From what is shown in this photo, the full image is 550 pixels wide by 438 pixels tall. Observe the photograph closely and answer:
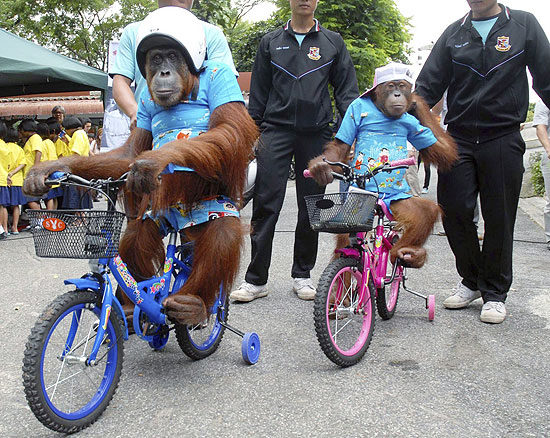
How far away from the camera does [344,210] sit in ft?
10.8

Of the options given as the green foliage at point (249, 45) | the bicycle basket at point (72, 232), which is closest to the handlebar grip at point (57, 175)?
the bicycle basket at point (72, 232)

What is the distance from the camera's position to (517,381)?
3.14 m

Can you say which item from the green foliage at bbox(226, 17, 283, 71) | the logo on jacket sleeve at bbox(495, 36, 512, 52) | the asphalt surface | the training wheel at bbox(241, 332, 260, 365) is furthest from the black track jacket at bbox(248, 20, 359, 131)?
the green foliage at bbox(226, 17, 283, 71)

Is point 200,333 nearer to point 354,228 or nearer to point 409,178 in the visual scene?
point 354,228

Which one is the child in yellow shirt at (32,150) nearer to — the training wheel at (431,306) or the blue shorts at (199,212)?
the blue shorts at (199,212)

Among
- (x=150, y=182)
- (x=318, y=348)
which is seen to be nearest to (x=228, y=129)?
(x=150, y=182)

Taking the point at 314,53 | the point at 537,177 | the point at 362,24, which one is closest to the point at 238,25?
the point at 362,24

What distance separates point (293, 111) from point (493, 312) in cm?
194

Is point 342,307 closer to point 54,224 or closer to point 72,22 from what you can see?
point 54,224

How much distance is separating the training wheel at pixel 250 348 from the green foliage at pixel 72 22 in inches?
926

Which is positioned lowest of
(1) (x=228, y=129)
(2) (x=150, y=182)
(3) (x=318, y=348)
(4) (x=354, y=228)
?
(3) (x=318, y=348)

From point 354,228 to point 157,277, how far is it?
1027mm

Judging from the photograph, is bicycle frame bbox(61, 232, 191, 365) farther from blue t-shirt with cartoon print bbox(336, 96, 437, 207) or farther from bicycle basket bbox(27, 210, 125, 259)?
blue t-shirt with cartoon print bbox(336, 96, 437, 207)

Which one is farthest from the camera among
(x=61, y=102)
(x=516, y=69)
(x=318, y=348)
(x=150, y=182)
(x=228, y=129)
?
(x=61, y=102)
